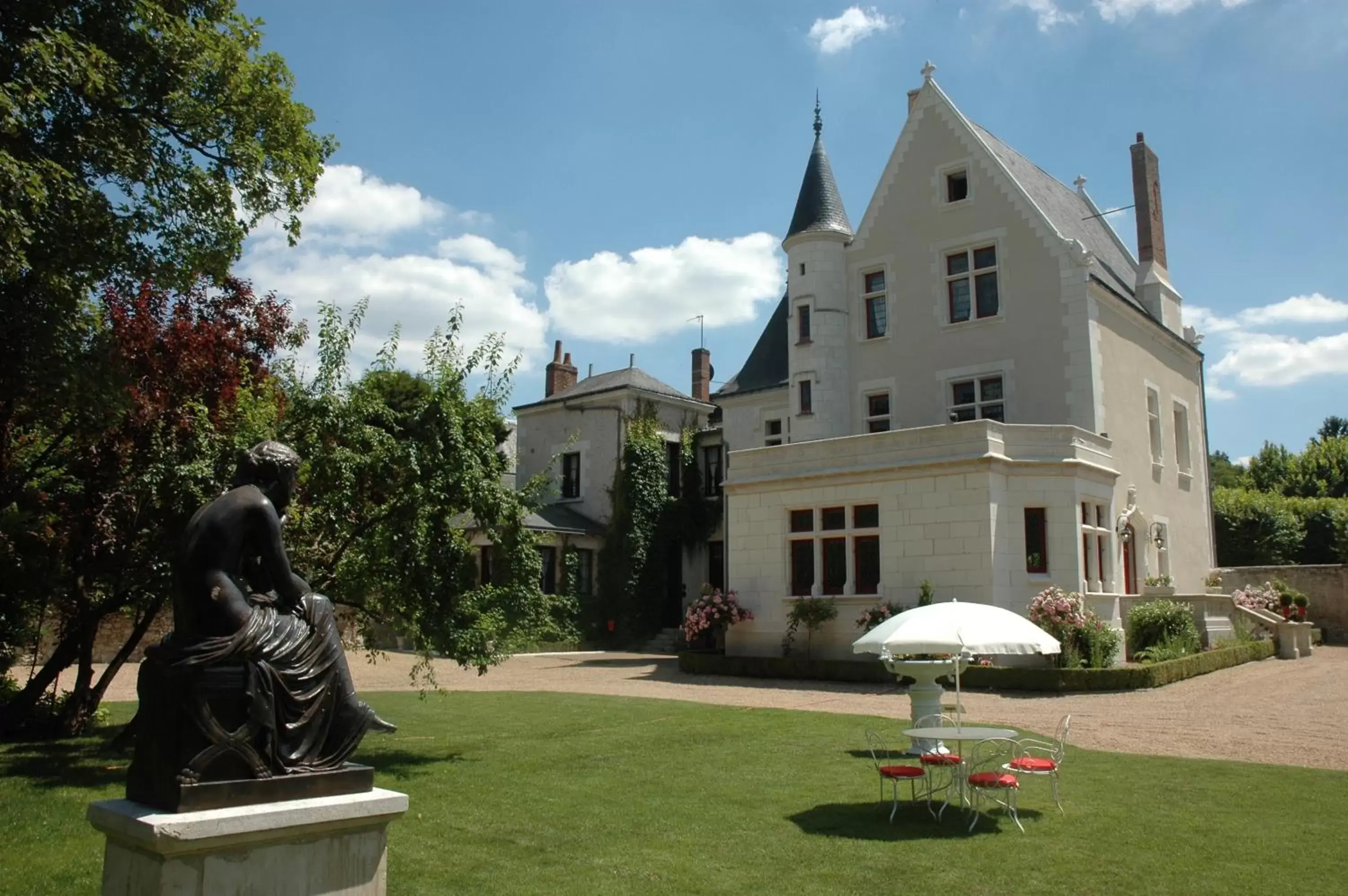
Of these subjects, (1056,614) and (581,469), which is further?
(581,469)

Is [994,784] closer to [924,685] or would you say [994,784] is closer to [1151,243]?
[924,685]

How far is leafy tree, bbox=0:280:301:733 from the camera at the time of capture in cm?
1078

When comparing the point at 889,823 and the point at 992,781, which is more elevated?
the point at 992,781

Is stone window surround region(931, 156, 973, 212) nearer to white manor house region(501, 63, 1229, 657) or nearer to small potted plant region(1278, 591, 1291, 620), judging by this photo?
white manor house region(501, 63, 1229, 657)

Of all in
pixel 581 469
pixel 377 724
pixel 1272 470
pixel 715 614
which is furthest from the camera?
pixel 1272 470

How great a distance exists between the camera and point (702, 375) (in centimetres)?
→ 3803

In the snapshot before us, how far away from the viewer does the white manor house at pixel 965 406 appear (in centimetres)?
2083

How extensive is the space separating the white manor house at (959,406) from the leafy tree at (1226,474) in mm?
29032

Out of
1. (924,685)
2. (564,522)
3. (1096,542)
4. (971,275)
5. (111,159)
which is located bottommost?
(924,685)

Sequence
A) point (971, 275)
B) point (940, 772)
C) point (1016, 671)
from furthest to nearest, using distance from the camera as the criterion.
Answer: point (971, 275) → point (1016, 671) → point (940, 772)

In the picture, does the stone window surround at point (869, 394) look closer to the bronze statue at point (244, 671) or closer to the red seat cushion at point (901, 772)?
the red seat cushion at point (901, 772)

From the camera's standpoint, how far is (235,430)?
37.6ft

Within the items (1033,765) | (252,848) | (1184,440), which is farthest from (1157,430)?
(252,848)

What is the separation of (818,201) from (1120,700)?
53.5ft
